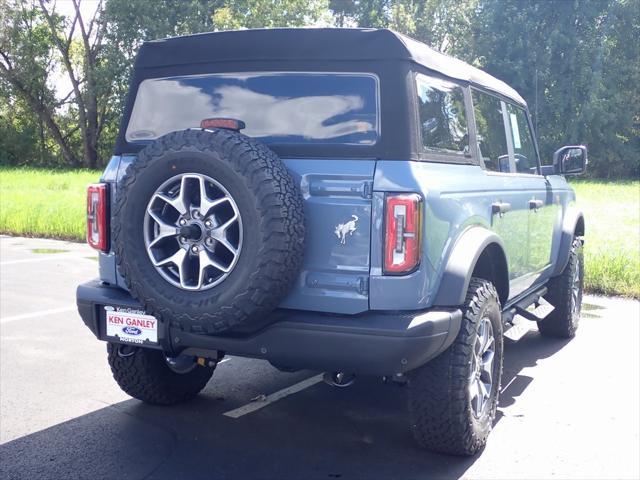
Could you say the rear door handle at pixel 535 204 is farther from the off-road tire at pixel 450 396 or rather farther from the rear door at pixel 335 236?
the rear door at pixel 335 236

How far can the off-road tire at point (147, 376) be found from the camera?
4.11 meters

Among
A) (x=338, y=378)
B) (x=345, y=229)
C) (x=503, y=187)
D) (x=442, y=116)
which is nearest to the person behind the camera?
(x=345, y=229)

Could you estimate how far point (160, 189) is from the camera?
10.5 ft

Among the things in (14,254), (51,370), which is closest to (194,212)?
(51,370)

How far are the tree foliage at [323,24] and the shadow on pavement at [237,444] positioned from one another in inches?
1308

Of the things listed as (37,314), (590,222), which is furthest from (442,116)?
(590,222)

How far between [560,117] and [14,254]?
34593mm

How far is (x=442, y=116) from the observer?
12.1 feet

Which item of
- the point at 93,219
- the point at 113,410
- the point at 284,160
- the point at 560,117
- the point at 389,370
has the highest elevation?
the point at 560,117

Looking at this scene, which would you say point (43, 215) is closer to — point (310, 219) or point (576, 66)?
point (310, 219)

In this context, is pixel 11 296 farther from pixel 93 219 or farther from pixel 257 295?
pixel 257 295

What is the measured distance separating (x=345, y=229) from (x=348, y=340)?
1.62 feet

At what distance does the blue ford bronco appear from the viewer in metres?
3.09

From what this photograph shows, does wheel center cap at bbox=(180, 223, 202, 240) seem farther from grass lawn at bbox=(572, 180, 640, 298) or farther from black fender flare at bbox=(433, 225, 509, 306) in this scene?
grass lawn at bbox=(572, 180, 640, 298)
